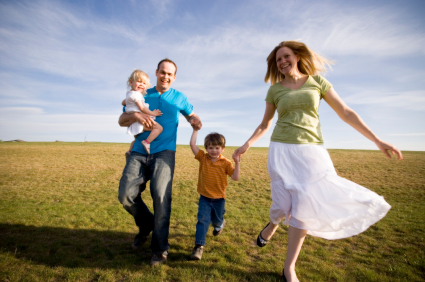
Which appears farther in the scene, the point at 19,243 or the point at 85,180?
the point at 85,180

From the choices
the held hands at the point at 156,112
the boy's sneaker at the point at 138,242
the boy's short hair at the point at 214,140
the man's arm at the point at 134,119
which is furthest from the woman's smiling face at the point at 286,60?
the boy's sneaker at the point at 138,242

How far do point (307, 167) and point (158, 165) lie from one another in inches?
84.8

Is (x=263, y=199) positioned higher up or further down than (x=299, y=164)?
further down

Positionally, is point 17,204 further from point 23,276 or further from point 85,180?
point 23,276

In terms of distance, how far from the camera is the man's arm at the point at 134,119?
11.9ft

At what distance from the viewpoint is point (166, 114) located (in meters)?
3.89

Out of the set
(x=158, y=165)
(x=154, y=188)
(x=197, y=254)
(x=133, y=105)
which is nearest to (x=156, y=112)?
(x=133, y=105)

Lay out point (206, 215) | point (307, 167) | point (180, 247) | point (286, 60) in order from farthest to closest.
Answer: point (180, 247) → point (206, 215) → point (286, 60) → point (307, 167)

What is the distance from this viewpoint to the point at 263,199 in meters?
8.46

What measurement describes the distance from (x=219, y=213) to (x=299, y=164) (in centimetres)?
199

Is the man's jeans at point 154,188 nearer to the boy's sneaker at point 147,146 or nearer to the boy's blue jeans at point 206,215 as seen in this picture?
the boy's sneaker at point 147,146

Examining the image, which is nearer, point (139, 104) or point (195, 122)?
point (139, 104)

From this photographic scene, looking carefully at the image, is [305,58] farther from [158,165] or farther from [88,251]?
[88,251]

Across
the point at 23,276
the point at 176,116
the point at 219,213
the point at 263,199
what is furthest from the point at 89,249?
the point at 263,199
